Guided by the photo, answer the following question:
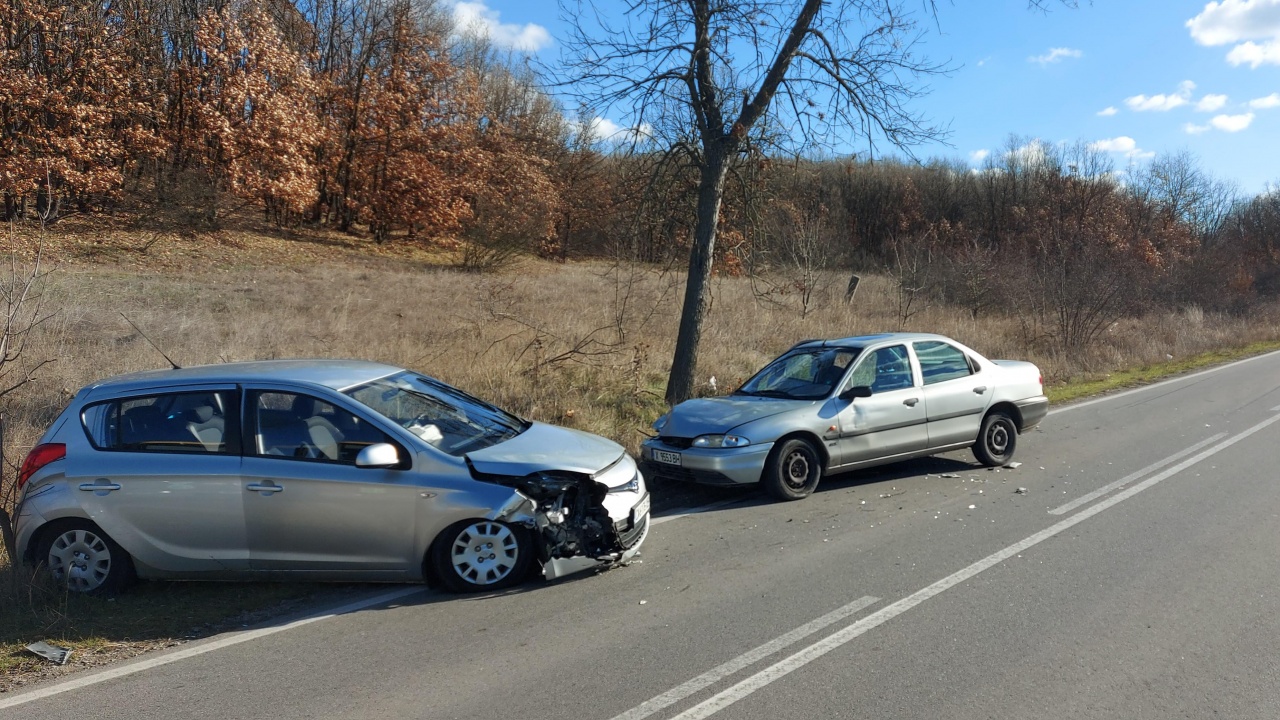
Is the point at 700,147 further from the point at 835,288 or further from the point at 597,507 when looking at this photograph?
the point at 835,288

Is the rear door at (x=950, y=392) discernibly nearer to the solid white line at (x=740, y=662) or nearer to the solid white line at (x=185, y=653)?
the solid white line at (x=740, y=662)

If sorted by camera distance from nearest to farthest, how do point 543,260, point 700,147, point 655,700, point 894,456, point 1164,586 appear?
point 655,700 < point 1164,586 < point 894,456 < point 700,147 < point 543,260

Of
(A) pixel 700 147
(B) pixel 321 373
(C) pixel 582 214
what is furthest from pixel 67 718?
(C) pixel 582 214

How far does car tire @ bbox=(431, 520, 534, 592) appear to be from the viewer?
570 centimetres

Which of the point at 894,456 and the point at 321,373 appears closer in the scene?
the point at 321,373

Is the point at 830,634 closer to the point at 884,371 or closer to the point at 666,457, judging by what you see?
the point at 666,457

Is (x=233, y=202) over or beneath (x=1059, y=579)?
over

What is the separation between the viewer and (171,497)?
563 centimetres

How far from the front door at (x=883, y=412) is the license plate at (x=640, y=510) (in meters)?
2.71

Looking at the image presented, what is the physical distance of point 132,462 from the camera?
5699 mm

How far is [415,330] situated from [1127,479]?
11.5 metres

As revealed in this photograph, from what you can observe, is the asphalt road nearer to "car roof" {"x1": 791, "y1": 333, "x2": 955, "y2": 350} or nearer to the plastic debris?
the plastic debris

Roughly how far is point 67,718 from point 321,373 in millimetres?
2711

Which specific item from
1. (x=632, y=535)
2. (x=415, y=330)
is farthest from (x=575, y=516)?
(x=415, y=330)
